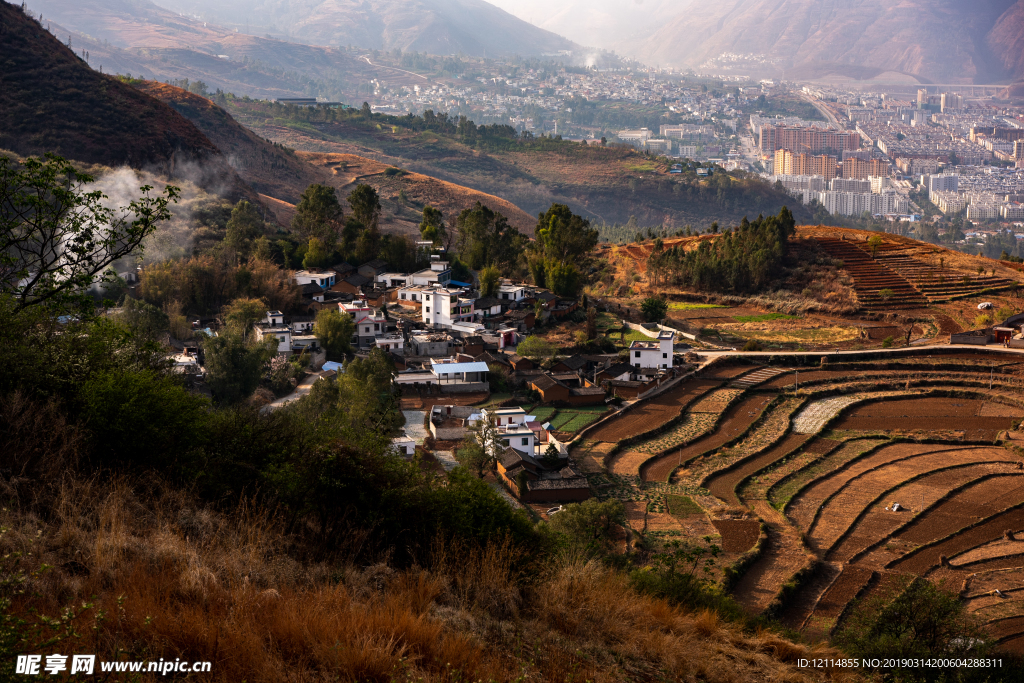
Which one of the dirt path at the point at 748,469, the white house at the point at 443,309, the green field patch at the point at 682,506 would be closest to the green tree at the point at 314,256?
the white house at the point at 443,309

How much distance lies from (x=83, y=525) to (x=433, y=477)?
2.43m

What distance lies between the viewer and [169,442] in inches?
211

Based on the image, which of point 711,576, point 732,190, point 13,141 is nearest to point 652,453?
point 711,576

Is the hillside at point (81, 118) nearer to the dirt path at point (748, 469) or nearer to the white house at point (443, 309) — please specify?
the white house at point (443, 309)

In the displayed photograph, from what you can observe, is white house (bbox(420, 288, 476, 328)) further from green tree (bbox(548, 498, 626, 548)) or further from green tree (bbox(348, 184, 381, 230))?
green tree (bbox(548, 498, 626, 548))

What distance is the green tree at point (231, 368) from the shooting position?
17031 mm

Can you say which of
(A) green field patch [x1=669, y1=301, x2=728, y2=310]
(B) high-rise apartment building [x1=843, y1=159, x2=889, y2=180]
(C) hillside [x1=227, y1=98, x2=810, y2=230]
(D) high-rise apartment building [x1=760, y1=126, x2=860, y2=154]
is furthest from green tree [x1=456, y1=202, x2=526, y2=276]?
(D) high-rise apartment building [x1=760, y1=126, x2=860, y2=154]

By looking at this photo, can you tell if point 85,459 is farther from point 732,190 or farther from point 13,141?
point 732,190

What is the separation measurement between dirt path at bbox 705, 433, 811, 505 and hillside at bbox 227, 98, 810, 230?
55.6 m

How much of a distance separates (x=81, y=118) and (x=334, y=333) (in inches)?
798

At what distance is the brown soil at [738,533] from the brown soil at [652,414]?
4.23 m

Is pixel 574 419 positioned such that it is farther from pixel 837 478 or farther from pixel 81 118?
pixel 81 118

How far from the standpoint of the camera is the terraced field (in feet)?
38.5

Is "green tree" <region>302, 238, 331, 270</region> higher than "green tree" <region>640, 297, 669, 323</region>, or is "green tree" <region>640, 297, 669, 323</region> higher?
"green tree" <region>302, 238, 331, 270</region>
